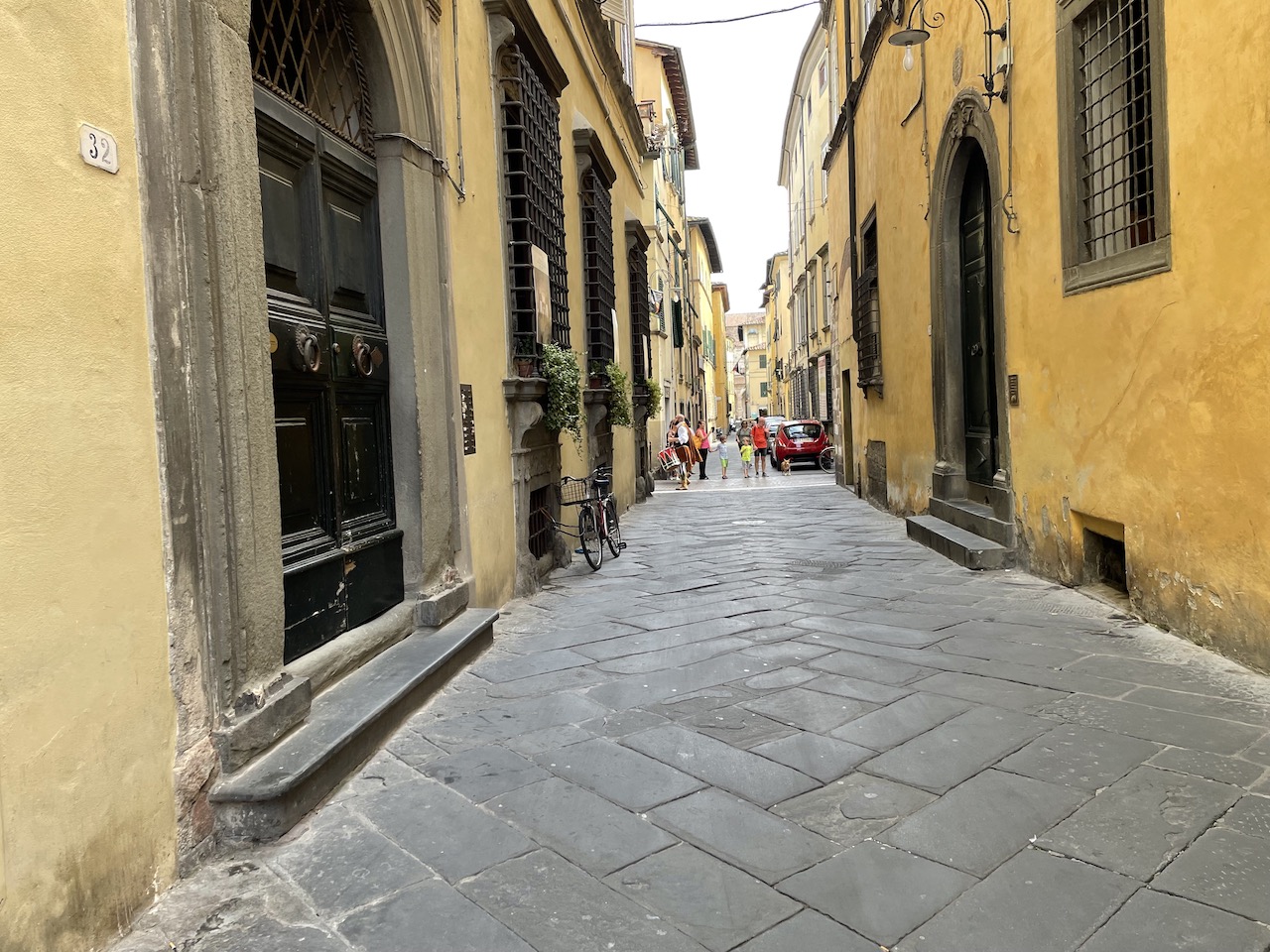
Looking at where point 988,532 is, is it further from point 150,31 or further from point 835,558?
point 150,31

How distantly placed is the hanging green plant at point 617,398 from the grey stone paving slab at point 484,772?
6.92 m

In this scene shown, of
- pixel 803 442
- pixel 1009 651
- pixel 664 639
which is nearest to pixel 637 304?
pixel 803 442

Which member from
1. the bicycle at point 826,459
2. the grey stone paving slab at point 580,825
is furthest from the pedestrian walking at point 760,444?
the grey stone paving slab at point 580,825

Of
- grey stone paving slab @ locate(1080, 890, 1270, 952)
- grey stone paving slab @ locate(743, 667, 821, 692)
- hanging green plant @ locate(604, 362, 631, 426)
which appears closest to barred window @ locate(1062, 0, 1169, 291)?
grey stone paving slab @ locate(743, 667, 821, 692)

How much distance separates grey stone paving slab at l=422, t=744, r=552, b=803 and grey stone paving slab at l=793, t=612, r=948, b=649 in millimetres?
2359

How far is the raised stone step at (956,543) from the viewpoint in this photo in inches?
271

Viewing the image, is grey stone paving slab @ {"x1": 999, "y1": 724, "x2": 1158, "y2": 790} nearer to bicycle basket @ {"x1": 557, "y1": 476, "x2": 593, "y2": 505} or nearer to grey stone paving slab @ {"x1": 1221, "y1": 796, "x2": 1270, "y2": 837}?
grey stone paving slab @ {"x1": 1221, "y1": 796, "x2": 1270, "y2": 837}

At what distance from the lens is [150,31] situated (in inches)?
99.4

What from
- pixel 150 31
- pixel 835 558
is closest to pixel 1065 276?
pixel 835 558

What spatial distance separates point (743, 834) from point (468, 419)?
11.0ft

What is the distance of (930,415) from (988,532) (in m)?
2.33

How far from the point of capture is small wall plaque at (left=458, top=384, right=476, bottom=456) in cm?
531

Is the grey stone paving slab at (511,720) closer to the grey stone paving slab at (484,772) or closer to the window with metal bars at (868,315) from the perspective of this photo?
the grey stone paving slab at (484,772)

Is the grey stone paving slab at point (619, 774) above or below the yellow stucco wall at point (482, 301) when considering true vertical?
below
